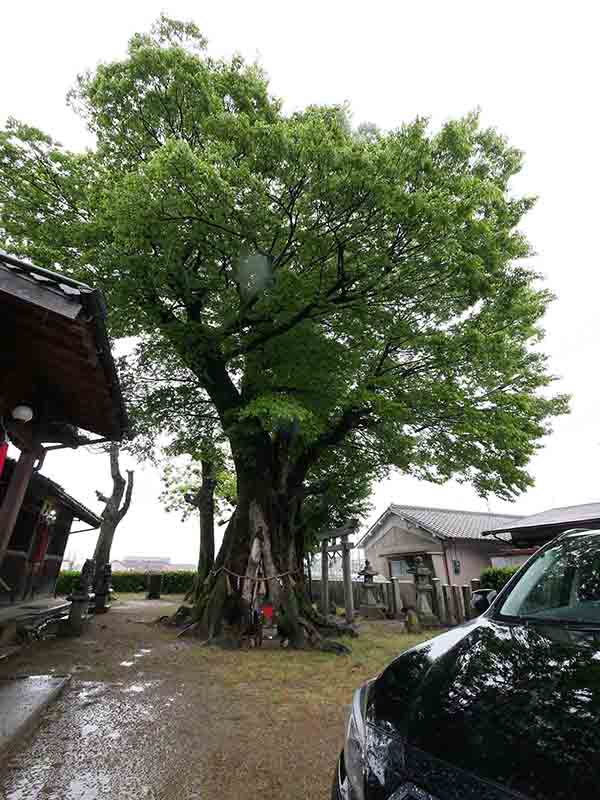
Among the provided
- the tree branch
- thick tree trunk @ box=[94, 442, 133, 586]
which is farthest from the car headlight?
the tree branch

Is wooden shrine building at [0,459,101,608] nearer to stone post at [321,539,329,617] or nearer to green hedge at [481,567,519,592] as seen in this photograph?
stone post at [321,539,329,617]

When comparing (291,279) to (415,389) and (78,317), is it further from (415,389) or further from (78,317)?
(78,317)

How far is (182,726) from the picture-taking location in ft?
13.2

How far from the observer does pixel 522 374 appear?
10273 millimetres

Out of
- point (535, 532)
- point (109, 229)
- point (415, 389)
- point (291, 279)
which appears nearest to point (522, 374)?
point (415, 389)

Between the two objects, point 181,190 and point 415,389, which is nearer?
point 181,190

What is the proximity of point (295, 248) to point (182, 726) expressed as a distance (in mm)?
7391

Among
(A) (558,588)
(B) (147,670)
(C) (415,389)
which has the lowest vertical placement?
(B) (147,670)

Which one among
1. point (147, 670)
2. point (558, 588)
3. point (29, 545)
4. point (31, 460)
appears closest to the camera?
point (558, 588)

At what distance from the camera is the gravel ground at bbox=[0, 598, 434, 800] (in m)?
2.93

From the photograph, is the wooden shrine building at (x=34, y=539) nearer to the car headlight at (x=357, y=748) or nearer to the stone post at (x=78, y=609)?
the stone post at (x=78, y=609)

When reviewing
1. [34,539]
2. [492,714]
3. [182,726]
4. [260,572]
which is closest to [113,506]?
[34,539]

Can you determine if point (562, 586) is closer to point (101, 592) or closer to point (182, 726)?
point (182, 726)

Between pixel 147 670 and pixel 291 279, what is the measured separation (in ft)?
22.8
